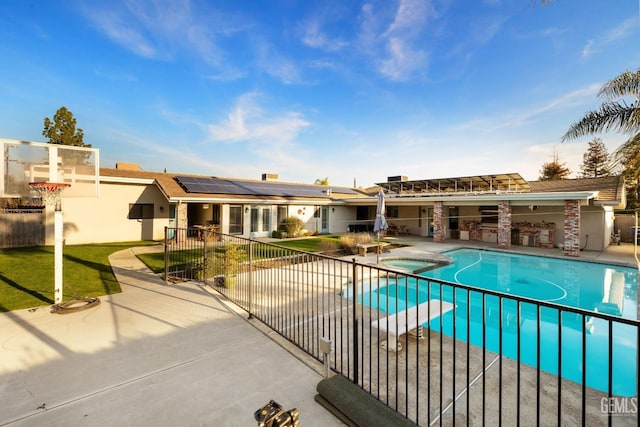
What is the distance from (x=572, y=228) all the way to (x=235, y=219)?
733 inches

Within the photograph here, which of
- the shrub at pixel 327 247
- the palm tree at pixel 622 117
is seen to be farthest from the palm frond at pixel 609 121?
the shrub at pixel 327 247

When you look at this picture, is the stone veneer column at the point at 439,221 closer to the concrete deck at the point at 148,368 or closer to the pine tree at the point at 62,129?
the concrete deck at the point at 148,368

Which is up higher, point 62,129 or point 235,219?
point 62,129

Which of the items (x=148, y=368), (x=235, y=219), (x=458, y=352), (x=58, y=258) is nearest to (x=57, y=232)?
(x=58, y=258)

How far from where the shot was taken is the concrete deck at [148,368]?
2971 millimetres

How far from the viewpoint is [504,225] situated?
16.0 meters

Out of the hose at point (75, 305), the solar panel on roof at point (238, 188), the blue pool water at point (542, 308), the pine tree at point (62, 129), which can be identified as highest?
the pine tree at point (62, 129)

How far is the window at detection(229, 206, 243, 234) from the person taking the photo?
1794cm

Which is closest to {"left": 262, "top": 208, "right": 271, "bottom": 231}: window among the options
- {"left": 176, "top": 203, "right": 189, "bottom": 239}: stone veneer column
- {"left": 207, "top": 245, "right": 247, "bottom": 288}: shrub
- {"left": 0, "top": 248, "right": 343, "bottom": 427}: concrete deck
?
{"left": 176, "top": 203, "right": 189, "bottom": 239}: stone veneer column

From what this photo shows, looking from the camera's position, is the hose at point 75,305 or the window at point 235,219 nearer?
the hose at point 75,305

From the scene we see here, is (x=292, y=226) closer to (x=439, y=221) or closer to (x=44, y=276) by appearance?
(x=439, y=221)

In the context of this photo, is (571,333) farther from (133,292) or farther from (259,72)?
(259,72)

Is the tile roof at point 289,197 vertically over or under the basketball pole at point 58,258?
over

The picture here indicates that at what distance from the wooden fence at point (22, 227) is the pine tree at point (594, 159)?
5215cm
